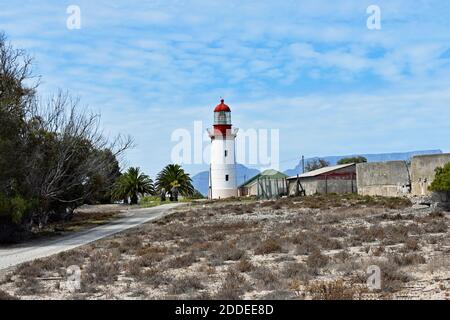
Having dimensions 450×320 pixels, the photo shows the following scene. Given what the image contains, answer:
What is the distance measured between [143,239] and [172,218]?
1236 centimetres

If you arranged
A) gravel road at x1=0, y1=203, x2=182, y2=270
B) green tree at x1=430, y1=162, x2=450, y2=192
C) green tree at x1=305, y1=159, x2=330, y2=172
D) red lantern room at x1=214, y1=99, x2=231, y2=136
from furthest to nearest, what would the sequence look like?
Result: green tree at x1=305, y1=159, x2=330, y2=172
red lantern room at x1=214, y1=99, x2=231, y2=136
green tree at x1=430, y1=162, x2=450, y2=192
gravel road at x1=0, y1=203, x2=182, y2=270

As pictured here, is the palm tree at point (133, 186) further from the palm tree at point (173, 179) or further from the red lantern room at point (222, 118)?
the red lantern room at point (222, 118)

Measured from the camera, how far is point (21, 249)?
74.5 feet

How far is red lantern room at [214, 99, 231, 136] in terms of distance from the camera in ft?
225

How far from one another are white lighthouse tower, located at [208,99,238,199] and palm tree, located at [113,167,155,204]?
36.9ft

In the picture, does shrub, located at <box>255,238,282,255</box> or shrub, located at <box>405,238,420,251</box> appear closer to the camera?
shrub, located at <box>405,238,420,251</box>

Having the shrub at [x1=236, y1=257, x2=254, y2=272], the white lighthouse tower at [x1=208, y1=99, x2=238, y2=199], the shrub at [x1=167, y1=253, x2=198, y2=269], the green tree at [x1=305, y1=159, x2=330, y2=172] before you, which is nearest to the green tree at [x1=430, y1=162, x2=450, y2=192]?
the shrub at [x1=167, y1=253, x2=198, y2=269]

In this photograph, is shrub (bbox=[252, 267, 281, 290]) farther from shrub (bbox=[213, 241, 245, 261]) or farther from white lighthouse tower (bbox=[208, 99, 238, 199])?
white lighthouse tower (bbox=[208, 99, 238, 199])

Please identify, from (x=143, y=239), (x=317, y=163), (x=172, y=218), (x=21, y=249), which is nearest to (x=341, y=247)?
(x=143, y=239)

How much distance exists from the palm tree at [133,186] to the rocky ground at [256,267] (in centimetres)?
5166

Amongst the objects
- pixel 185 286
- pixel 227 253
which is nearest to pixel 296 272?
pixel 185 286

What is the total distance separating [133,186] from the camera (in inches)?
3014

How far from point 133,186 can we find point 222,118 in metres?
15.1

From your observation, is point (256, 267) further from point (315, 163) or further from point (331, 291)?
point (315, 163)
